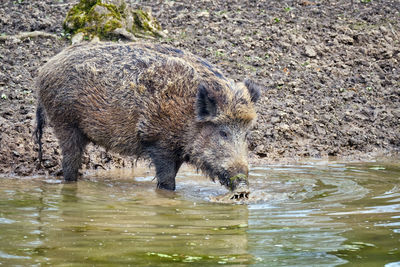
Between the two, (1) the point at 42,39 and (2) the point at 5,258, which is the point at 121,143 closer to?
(2) the point at 5,258

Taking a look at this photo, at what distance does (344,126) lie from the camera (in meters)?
10.4

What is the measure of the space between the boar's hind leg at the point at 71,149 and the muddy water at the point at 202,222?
0.18 m

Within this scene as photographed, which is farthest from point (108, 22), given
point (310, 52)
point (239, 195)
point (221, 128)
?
point (239, 195)

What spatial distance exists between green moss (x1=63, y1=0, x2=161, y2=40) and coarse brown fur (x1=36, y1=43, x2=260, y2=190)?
13.8 ft

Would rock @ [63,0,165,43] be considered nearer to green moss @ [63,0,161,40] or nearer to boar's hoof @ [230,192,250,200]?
green moss @ [63,0,161,40]

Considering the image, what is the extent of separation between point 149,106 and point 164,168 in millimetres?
749

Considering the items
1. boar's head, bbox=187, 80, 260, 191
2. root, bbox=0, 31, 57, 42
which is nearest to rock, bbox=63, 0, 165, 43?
root, bbox=0, 31, 57, 42

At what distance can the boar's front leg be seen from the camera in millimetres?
7383

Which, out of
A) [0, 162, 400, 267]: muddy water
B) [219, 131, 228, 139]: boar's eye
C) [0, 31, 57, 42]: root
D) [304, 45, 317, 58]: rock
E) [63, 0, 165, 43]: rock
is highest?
[63, 0, 165, 43]: rock

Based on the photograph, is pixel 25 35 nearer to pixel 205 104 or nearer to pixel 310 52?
pixel 310 52

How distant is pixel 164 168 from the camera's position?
7434 mm

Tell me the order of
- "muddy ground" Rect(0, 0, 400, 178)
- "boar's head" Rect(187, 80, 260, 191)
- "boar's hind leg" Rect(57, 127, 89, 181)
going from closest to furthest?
"boar's head" Rect(187, 80, 260, 191), "boar's hind leg" Rect(57, 127, 89, 181), "muddy ground" Rect(0, 0, 400, 178)

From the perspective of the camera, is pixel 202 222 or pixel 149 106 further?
pixel 149 106

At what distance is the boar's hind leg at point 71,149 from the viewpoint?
25.8 ft
